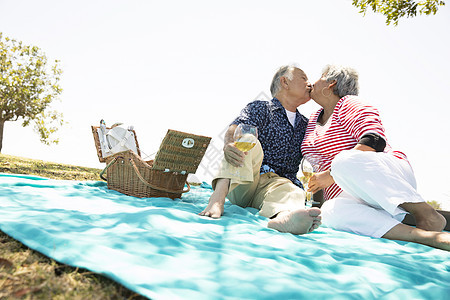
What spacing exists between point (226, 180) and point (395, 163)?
125 cm

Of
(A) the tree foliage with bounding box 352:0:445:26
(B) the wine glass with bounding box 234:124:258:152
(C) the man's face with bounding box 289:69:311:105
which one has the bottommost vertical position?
(B) the wine glass with bounding box 234:124:258:152

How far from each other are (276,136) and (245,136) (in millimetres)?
963

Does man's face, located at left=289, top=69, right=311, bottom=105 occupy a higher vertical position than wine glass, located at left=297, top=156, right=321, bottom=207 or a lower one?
higher

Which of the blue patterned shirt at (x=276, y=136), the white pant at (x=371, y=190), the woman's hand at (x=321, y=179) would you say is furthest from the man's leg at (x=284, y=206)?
the white pant at (x=371, y=190)

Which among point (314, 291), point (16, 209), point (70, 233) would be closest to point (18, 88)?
point (16, 209)

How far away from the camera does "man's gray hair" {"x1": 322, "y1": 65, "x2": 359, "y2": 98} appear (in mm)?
3160

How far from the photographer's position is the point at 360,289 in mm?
1303

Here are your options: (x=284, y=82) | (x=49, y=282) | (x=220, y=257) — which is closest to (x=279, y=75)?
(x=284, y=82)

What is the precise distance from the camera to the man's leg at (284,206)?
85.0 inches

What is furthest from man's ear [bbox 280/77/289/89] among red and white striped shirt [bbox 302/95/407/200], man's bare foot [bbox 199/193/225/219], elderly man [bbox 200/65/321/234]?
man's bare foot [bbox 199/193/225/219]

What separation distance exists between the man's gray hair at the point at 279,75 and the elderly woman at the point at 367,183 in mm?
675

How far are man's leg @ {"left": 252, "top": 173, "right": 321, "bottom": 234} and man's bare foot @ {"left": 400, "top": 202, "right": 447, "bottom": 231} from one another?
0.75 meters

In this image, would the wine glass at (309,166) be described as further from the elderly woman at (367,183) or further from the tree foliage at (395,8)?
the tree foliage at (395,8)

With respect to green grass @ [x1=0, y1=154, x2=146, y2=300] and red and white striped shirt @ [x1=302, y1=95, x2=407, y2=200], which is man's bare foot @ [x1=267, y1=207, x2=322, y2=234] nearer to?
red and white striped shirt @ [x1=302, y1=95, x2=407, y2=200]
